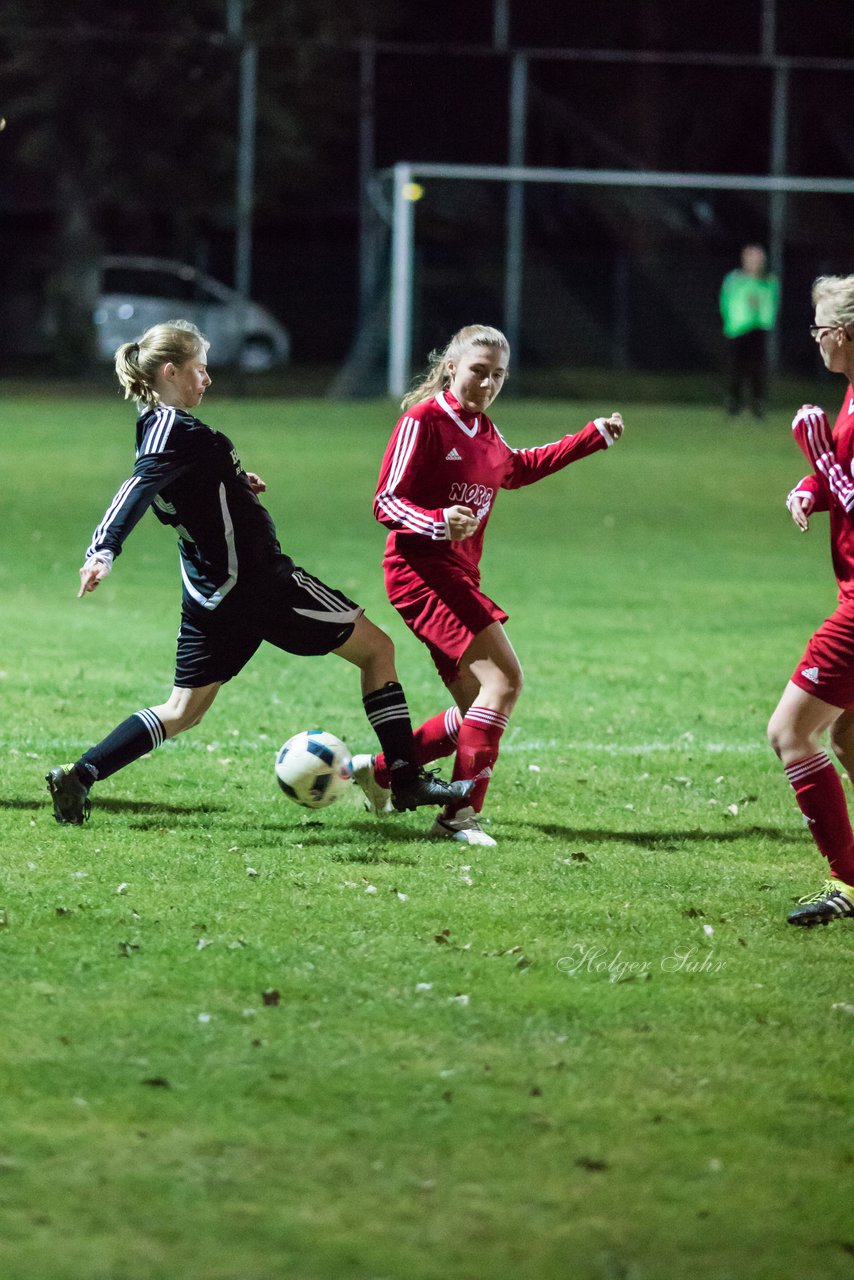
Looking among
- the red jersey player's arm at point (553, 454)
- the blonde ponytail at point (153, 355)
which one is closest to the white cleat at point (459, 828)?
the red jersey player's arm at point (553, 454)

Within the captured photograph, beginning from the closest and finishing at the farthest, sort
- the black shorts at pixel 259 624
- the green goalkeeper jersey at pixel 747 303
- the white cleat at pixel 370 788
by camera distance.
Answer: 1. the black shorts at pixel 259 624
2. the white cleat at pixel 370 788
3. the green goalkeeper jersey at pixel 747 303

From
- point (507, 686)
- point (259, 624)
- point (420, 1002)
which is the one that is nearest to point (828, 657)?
point (507, 686)

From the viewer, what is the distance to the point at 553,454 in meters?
6.45

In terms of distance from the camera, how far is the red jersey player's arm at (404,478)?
6.10 metres

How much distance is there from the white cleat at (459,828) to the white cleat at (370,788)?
33cm

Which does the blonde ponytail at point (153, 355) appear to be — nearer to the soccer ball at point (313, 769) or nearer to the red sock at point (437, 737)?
the soccer ball at point (313, 769)

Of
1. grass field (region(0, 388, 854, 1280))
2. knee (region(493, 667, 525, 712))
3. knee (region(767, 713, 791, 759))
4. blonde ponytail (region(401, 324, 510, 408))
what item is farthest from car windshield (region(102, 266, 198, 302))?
knee (region(767, 713, 791, 759))

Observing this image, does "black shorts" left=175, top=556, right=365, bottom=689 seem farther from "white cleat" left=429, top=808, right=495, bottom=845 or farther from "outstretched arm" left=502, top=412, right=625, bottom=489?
"outstretched arm" left=502, top=412, right=625, bottom=489

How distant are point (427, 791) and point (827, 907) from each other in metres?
1.47

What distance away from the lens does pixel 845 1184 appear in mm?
3480

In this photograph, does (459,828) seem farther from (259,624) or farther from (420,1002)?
(420,1002)

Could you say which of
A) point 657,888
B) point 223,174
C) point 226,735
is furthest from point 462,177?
point 657,888

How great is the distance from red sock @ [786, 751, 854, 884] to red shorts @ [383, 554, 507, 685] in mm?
1229

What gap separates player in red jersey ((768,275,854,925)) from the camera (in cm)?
524
